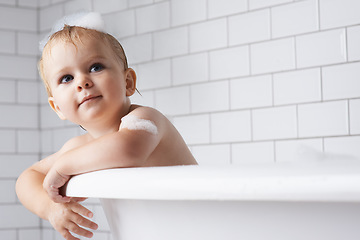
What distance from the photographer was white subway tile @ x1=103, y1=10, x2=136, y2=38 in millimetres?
2393

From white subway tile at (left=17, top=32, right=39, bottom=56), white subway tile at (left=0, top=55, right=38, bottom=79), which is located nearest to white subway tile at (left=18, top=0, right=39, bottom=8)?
white subway tile at (left=17, top=32, right=39, bottom=56)

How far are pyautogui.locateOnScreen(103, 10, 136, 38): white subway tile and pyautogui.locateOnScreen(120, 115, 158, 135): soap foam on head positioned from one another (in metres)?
1.28

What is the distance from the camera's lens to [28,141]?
2.69 metres

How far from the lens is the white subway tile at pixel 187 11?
2.16 meters

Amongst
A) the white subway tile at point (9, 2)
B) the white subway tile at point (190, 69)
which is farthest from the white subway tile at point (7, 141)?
the white subway tile at point (190, 69)

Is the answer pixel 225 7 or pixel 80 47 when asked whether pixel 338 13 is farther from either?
pixel 80 47

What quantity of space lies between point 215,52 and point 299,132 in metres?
0.47

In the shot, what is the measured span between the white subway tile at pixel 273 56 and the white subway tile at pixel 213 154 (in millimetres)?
323

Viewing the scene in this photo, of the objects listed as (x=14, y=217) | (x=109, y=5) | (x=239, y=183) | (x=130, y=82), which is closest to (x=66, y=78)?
(x=130, y=82)

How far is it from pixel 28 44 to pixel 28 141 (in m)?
0.48

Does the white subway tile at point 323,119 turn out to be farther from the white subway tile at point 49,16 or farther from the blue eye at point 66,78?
the white subway tile at point 49,16

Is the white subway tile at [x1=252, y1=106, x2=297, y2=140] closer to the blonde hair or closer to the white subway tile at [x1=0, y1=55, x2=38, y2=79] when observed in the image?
the blonde hair

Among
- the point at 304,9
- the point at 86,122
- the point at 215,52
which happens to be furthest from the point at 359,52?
the point at 86,122

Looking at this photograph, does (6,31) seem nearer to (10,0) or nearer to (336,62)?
(10,0)
